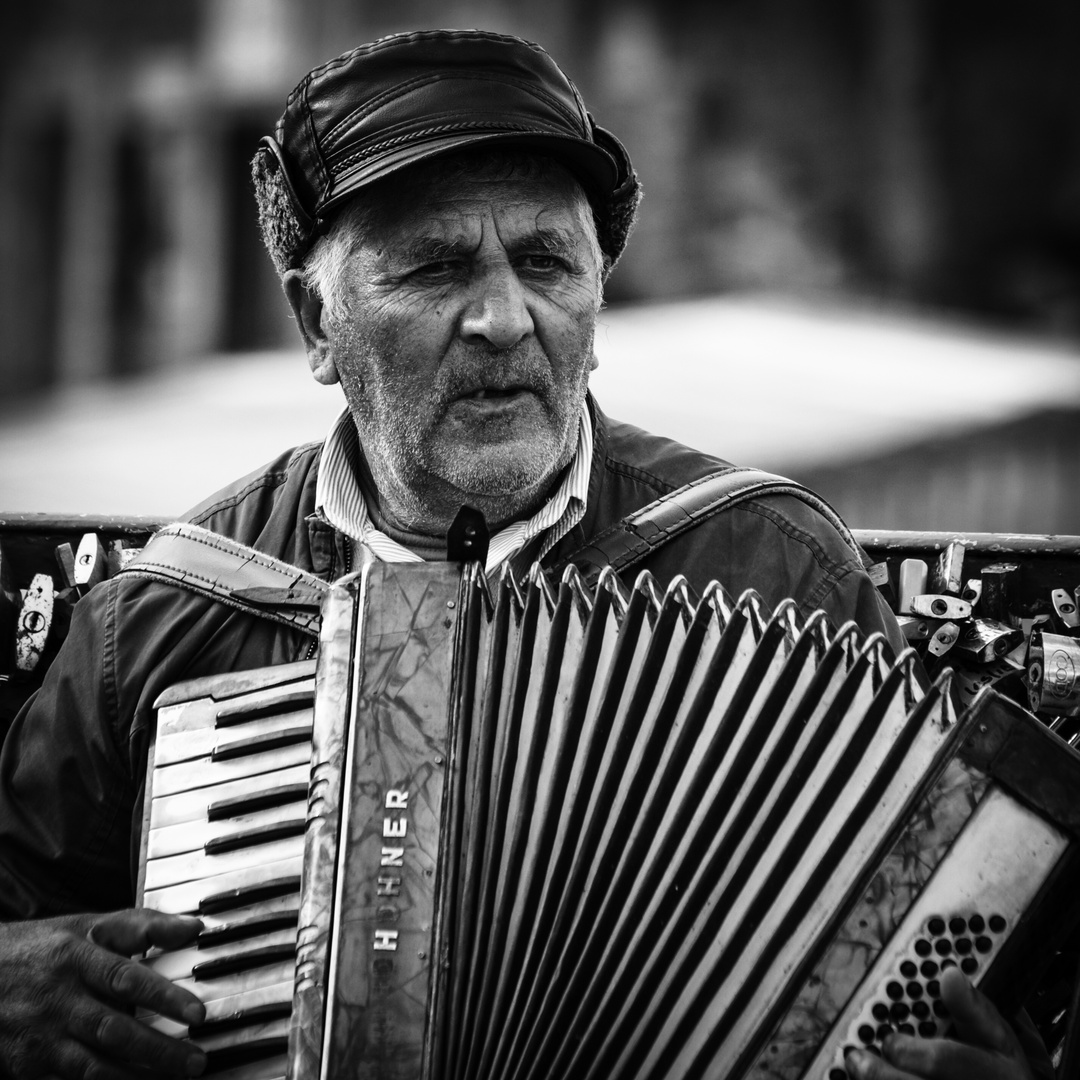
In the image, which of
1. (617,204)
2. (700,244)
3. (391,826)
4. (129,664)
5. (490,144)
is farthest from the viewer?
(700,244)

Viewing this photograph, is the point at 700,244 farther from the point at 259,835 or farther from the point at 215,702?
the point at 259,835

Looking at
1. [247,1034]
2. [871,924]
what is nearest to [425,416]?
[247,1034]

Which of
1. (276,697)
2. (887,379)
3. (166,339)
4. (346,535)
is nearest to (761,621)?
(276,697)

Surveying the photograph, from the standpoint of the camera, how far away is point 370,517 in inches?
78.9

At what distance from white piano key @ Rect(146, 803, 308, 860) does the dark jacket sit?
309 millimetres

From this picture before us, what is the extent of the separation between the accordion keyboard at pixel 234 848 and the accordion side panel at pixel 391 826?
231 mm

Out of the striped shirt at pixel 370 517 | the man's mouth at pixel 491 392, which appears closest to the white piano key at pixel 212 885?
the striped shirt at pixel 370 517

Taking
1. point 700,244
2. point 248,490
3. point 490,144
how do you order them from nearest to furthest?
point 490,144 < point 248,490 < point 700,244

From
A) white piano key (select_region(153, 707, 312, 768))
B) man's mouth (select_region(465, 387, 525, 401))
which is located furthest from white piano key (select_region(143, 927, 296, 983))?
man's mouth (select_region(465, 387, 525, 401))

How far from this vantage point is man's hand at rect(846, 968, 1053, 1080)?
112cm

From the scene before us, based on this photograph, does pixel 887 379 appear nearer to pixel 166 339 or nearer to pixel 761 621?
pixel 166 339

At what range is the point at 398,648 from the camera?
4.22 feet

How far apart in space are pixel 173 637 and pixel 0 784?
0.37 metres

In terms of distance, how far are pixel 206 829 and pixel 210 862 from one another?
0.04m
